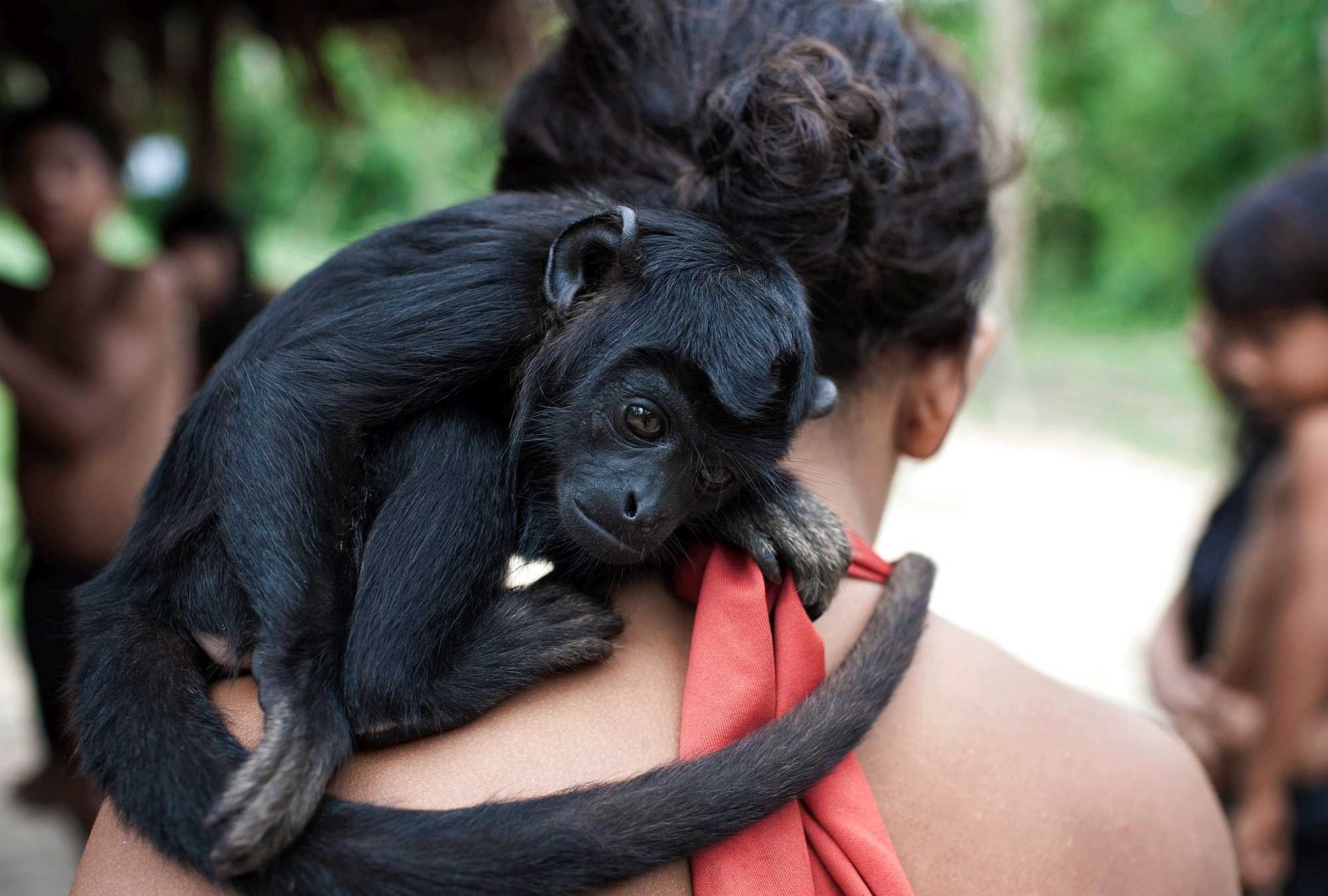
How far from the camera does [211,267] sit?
645cm

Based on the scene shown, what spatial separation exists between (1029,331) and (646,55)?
2110 cm

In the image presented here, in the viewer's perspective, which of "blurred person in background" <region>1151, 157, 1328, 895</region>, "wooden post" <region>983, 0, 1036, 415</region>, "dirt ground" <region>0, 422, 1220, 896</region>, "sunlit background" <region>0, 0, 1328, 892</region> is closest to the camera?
"blurred person in background" <region>1151, 157, 1328, 895</region>

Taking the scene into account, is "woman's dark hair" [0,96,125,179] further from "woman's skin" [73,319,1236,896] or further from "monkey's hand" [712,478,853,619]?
"monkey's hand" [712,478,853,619]

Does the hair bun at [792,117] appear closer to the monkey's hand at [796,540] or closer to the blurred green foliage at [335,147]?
the monkey's hand at [796,540]

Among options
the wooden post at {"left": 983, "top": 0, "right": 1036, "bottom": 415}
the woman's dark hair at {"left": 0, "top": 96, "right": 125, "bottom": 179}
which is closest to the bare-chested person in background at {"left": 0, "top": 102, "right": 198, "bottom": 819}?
the woman's dark hair at {"left": 0, "top": 96, "right": 125, "bottom": 179}

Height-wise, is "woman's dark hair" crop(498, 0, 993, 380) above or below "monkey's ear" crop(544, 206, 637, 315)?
above

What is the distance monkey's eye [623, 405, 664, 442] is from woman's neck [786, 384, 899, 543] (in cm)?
24

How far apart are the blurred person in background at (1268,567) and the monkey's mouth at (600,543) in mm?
2808

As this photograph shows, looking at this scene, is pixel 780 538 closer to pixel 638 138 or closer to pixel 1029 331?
pixel 638 138

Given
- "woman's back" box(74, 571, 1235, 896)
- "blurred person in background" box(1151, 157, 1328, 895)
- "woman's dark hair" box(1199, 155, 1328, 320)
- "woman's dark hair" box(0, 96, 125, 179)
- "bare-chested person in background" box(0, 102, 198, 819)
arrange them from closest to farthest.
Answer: "woman's back" box(74, 571, 1235, 896) < "blurred person in background" box(1151, 157, 1328, 895) < "woman's dark hair" box(1199, 155, 1328, 320) < "bare-chested person in background" box(0, 102, 198, 819) < "woman's dark hair" box(0, 96, 125, 179)

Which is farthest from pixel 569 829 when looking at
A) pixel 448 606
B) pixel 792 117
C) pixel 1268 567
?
pixel 1268 567

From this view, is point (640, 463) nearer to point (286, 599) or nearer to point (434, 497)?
point (434, 497)

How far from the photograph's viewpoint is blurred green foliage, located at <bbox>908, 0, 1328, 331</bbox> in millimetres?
19328

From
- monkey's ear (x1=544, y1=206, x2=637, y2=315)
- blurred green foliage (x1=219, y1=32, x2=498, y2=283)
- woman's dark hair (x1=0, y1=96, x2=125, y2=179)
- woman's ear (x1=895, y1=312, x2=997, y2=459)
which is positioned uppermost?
monkey's ear (x1=544, y1=206, x2=637, y2=315)
